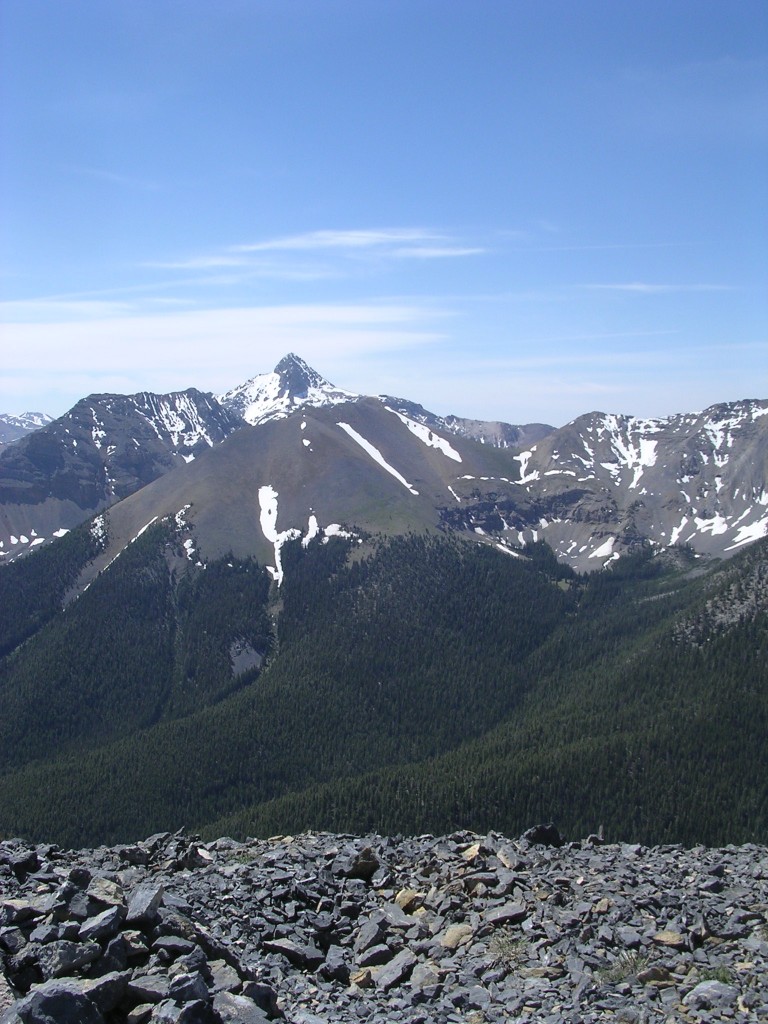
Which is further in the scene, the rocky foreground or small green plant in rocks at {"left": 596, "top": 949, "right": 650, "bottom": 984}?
small green plant in rocks at {"left": 596, "top": 949, "right": 650, "bottom": 984}

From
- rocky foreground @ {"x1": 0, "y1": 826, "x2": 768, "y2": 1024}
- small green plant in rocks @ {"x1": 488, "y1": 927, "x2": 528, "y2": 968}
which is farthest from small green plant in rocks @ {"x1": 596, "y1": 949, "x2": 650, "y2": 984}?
small green plant in rocks @ {"x1": 488, "y1": 927, "x2": 528, "y2": 968}

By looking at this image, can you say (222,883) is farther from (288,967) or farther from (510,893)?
(510,893)

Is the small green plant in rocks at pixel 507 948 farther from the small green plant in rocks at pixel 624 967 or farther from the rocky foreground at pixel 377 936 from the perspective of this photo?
the small green plant in rocks at pixel 624 967

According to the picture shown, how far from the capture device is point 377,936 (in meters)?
28.7

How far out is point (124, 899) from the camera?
82.1 ft

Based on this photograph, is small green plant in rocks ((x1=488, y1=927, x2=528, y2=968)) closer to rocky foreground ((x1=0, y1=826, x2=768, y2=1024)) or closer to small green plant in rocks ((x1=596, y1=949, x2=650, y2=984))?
rocky foreground ((x1=0, y1=826, x2=768, y2=1024))

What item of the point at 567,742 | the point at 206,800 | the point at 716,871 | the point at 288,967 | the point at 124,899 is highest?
the point at 124,899

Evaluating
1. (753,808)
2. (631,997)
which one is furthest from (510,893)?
(753,808)

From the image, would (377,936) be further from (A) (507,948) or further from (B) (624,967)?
(B) (624,967)

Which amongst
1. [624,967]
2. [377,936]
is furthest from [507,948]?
[377,936]

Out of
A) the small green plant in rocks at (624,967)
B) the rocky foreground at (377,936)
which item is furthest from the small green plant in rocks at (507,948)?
the small green plant in rocks at (624,967)

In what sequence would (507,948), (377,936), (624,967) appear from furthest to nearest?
(377,936)
(507,948)
(624,967)

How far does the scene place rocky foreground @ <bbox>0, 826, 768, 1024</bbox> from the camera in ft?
68.8

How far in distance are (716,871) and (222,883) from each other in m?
22.4
